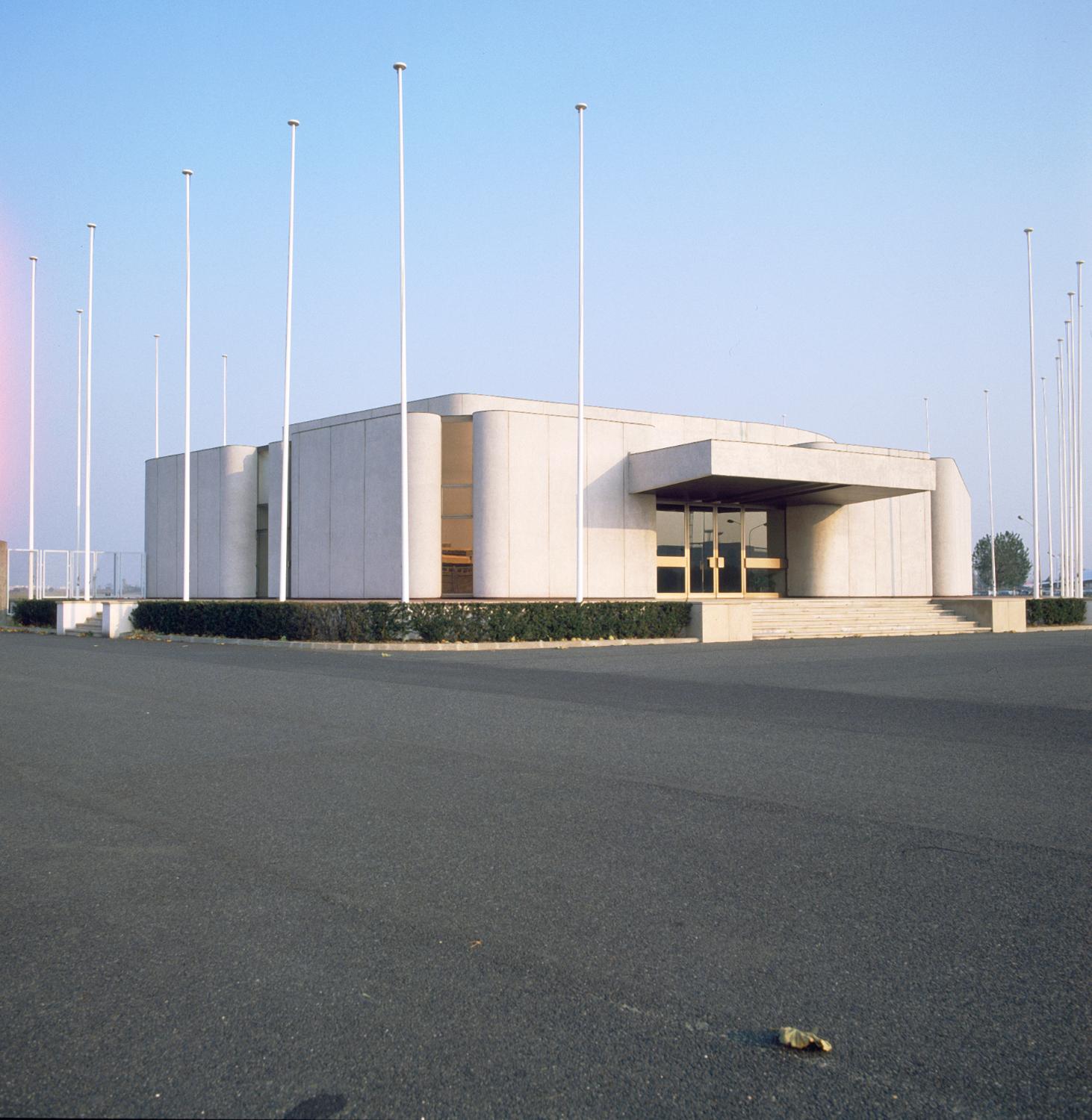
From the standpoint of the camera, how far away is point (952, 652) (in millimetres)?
21000

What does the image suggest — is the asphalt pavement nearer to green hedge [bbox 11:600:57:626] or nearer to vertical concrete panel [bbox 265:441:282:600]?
vertical concrete panel [bbox 265:441:282:600]

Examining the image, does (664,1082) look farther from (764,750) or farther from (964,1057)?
(764,750)

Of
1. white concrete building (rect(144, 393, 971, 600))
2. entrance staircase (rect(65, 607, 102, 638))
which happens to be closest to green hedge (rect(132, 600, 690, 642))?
white concrete building (rect(144, 393, 971, 600))

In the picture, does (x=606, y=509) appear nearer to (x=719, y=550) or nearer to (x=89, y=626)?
(x=719, y=550)

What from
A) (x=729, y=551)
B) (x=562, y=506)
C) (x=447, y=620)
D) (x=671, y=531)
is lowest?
(x=447, y=620)

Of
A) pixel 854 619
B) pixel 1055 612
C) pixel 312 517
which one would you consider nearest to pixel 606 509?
pixel 854 619

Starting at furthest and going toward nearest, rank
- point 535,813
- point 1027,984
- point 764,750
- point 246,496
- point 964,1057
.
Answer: point 246,496 < point 764,750 < point 535,813 < point 1027,984 < point 964,1057

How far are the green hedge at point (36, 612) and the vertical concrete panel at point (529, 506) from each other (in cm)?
1661

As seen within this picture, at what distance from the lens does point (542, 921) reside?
4277 millimetres

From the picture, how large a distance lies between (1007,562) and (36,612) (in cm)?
8153

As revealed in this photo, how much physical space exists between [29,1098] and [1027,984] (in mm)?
3390

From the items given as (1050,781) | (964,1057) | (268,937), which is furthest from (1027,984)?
(1050,781)

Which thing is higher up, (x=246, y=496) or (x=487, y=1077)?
(x=246, y=496)

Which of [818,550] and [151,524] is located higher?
[151,524]
